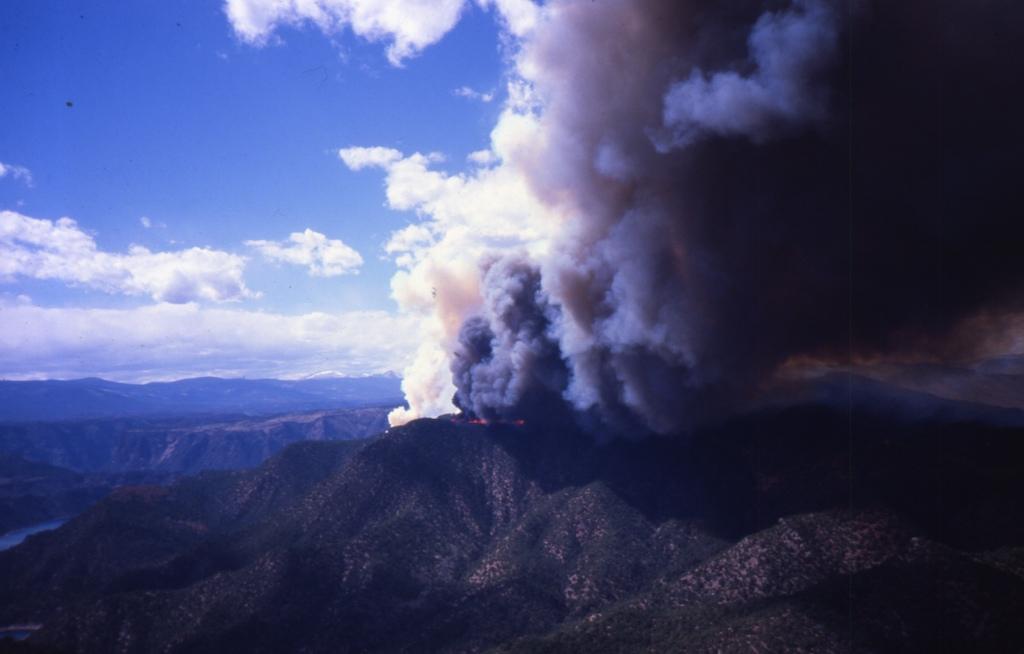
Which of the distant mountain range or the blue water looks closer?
the distant mountain range

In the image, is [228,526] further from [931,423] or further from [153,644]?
[931,423]

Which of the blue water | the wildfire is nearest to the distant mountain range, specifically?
the wildfire

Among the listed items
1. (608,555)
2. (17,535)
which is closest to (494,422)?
(608,555)

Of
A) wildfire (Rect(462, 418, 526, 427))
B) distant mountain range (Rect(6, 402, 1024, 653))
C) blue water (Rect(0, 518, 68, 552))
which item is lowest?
blue water (Rect(0, 518, 68, 552))

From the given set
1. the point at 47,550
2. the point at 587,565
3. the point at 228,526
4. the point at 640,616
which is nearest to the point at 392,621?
the point at 587,565

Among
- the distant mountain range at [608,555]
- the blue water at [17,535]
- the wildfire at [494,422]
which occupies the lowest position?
the blue water at [17,535]

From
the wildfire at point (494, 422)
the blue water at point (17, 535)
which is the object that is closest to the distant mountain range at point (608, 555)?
the wildfire at point (494, 422)

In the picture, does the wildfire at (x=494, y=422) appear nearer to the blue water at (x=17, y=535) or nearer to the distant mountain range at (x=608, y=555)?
the distant mountain range at (x=608, y=555)

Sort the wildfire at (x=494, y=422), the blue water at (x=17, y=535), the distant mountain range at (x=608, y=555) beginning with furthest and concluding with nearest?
the blue water at (x=17, y=535) < the wildfire at (x=494, y=422) < the distant mountain range at (x=608, y=555)

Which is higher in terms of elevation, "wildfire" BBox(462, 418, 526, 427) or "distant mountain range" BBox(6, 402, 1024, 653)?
"wildfire" BBox(462, 418, 526, 427)

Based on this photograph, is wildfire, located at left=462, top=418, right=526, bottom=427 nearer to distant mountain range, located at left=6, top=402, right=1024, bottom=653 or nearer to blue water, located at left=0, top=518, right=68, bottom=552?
distant mountain range, located at left=6, top=402, right=1024, bottom=653
